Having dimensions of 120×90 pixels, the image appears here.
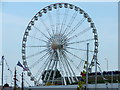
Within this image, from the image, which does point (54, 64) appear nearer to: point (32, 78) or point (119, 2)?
point (32, 78)

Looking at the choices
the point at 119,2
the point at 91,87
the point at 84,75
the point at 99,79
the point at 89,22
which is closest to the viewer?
the point at 119,2

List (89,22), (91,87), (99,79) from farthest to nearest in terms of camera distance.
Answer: (99,79) < (89,22) < (91,87)

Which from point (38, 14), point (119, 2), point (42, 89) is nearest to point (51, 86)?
point (42, 89)

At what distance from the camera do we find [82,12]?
61281mm

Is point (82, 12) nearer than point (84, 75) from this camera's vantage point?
No

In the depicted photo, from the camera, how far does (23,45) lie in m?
63.2

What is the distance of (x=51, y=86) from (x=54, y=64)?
504 cm

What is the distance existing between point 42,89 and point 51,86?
144 centimetres

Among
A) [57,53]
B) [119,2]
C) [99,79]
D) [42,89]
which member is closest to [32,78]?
[42,89]

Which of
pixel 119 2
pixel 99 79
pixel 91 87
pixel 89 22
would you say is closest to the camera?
pixel 119 2

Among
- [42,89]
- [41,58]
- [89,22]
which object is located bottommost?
[42,89]

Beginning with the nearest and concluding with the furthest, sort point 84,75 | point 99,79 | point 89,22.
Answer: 1. point 84,75
2. point 89,22
3. point 99,79

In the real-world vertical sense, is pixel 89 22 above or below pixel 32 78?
above

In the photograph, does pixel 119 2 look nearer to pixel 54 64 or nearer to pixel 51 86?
pixel 54 64
